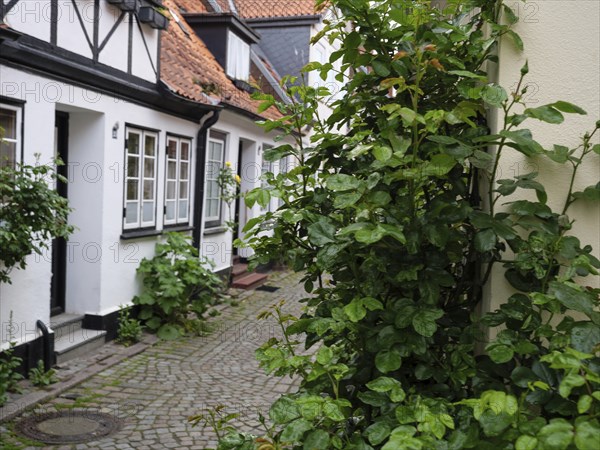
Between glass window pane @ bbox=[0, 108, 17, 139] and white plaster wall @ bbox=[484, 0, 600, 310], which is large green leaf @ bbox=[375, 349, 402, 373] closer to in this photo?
white plaster wall @ bbox=[484, 0, 600, 310]

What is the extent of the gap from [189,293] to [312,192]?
7302 millimetres

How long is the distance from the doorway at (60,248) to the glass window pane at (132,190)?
888 millimetres

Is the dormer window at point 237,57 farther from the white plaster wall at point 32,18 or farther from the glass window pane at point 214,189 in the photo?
the white plaster wall at point 32,18

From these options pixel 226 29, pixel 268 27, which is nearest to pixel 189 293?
pixel 226 29

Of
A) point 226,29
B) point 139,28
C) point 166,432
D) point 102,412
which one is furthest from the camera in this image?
point 226,29

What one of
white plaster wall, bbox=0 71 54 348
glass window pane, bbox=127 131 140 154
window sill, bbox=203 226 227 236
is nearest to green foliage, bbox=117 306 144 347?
white plaster wall, bbox=0 71 54 348

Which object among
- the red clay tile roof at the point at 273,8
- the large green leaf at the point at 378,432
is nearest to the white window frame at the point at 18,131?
the large green leaf at the point at 378,432

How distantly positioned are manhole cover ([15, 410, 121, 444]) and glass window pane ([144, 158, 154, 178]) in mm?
4103

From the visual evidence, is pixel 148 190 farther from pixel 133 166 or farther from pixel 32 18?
pixel 32 18

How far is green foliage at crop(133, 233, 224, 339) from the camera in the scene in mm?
8867

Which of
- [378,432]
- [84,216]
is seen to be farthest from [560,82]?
[84,216]

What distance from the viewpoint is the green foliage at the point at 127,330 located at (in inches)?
328

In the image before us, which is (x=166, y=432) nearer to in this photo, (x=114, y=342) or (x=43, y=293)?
(x=43, y=293)

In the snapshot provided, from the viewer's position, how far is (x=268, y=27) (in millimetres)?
18219
